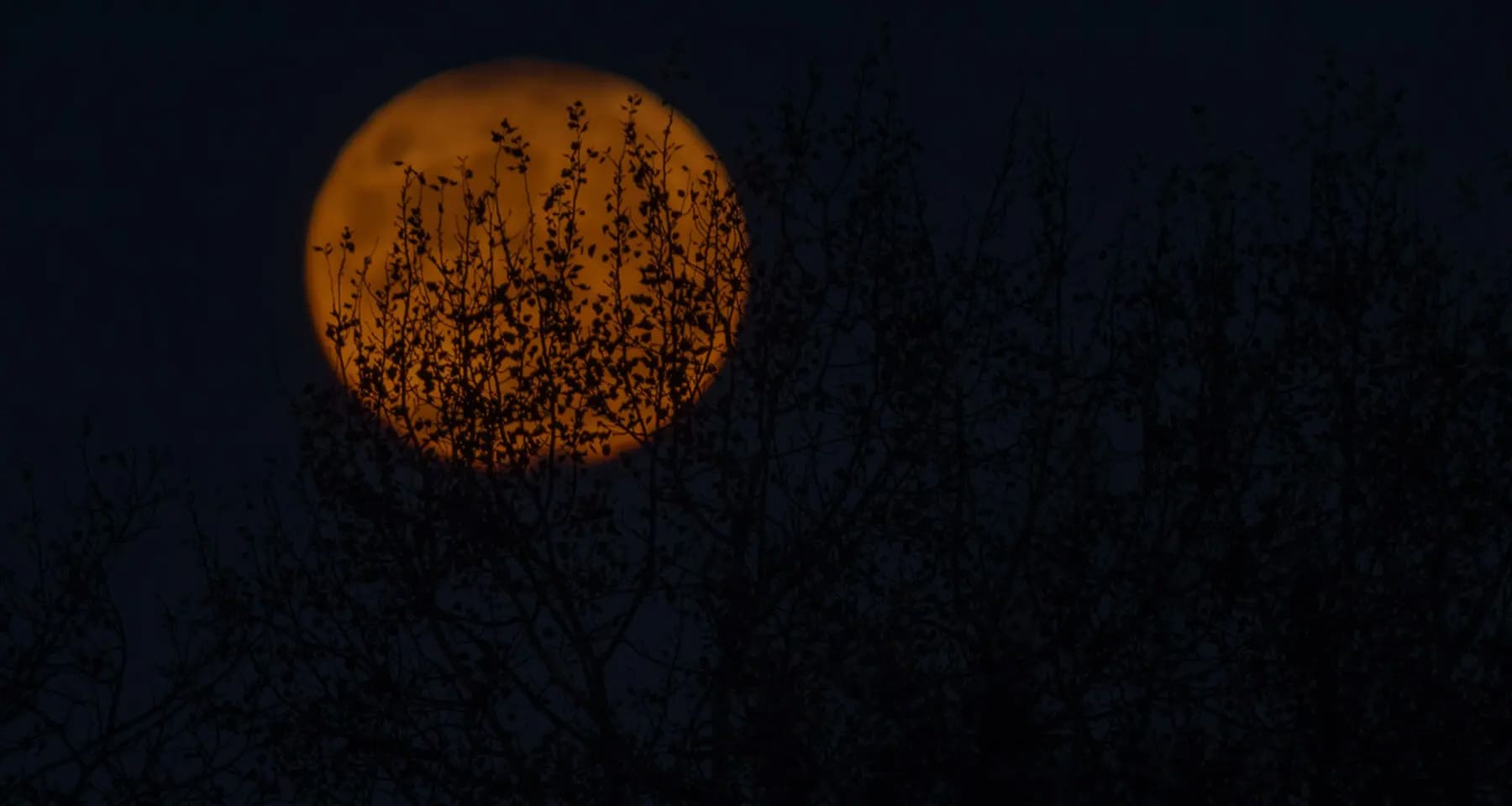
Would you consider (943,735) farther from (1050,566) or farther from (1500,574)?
(1500,574)

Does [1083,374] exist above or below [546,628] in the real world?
above

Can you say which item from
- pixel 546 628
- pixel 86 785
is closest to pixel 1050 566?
pixel 546 628

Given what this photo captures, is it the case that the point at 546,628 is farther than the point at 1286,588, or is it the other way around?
the point at 546,628

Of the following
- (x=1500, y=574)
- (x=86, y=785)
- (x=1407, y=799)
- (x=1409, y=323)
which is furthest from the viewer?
(x=86, y=785)

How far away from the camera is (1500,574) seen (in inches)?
516

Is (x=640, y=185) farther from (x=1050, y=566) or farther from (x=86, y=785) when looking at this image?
(x=86, y=785)

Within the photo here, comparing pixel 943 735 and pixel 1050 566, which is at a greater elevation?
pixel 1050 566

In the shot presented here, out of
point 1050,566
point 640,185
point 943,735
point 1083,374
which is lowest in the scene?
point 943,735

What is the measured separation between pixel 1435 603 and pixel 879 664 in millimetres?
3742

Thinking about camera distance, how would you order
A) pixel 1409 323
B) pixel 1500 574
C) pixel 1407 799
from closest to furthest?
pixel 1407 799 → pixel 1500 574 → pixel 1409 323

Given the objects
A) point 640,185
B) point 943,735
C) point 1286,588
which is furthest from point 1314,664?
point 640,185

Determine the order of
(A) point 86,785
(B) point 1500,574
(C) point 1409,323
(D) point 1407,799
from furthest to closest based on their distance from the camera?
(A) point 86,785 → (C) point 1409,323 → (B) point 1500,574 → (D) point 1407,799

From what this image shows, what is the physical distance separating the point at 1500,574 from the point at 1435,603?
0.55 meters

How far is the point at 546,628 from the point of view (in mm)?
13953
